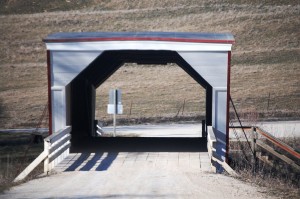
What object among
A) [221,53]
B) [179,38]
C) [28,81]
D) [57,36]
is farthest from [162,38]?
[28,81]

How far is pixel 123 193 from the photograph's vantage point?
10.4m

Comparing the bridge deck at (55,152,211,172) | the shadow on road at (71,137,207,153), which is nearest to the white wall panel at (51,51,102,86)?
the bridge deck at (55,152,211,172)

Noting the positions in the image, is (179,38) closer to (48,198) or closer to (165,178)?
(165,178)

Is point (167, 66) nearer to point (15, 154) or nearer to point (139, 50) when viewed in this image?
point (15, 154)

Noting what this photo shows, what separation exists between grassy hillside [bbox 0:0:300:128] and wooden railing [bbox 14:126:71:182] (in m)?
16.7

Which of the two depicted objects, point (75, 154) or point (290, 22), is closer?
point (75, 154)

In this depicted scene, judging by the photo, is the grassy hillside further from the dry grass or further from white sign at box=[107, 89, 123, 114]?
white sign at box=[107, 89, 123, 114]

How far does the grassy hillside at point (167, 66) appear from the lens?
1463 inches

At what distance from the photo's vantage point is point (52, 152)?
1326 cm

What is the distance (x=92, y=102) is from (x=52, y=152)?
877cm

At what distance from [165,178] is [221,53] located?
4.39 meters

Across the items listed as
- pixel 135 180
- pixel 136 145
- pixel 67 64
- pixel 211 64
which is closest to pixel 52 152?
pixel 135 180

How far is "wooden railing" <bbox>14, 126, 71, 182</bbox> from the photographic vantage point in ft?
41.1

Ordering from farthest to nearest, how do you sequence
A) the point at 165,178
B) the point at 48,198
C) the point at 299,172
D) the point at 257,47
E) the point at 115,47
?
the point at 257,47
the point at 299,172
the point at 115,47
the point at 165,178
the point at 48,198
